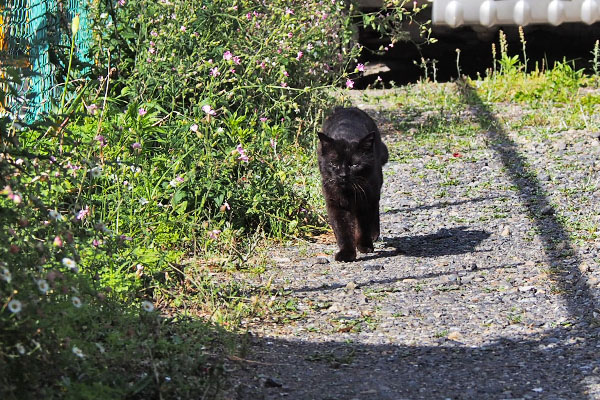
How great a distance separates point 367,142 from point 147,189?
1.42 m

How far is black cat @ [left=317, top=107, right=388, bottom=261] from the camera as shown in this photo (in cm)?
586

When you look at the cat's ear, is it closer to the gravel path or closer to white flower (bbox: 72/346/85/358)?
the gravel path

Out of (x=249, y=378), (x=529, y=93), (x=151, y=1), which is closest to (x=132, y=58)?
(x=151, y=1)

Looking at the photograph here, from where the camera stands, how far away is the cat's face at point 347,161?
5871 millimetres

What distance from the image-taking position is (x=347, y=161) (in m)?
5.88

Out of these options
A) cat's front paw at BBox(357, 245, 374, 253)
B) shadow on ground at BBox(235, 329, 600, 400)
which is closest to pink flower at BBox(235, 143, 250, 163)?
cat's front paw at BBox(357, 245, 374, 253)

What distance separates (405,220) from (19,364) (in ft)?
13.8

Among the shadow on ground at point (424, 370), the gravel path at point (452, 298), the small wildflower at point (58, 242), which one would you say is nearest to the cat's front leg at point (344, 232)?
the gravel path at point (452, 298)

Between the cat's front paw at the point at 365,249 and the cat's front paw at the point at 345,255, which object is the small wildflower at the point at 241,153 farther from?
the cat's front paw at the point at 365,249

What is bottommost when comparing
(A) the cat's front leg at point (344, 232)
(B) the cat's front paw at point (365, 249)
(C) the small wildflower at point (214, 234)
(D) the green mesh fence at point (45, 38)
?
(B) the cat's front paw at point (365, 249)

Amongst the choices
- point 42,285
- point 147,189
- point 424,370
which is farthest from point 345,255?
point 42,285

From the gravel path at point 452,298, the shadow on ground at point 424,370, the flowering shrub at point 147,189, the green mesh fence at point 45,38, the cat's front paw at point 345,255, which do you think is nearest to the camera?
the flowering shrub at point 147,189

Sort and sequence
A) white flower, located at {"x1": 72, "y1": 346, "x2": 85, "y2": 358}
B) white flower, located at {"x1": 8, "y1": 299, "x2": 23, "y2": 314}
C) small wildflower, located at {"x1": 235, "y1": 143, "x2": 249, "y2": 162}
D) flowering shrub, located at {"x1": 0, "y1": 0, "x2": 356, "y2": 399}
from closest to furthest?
white flower, located at {"x1": 8, "y1": 299, "x2": 23, "y2": 314}
white flower, located at {"x1": 72, "y1": 346, "x2": 85, "y2": 358}
flowering shrub, located at {"x1": 0, "y1": 0, "x2": 356, "y2": 399}
small wildflower, located at {"x1": 235, "y1": 143, "x2": 249, "y2": 162}

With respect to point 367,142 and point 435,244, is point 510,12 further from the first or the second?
point 367,142
